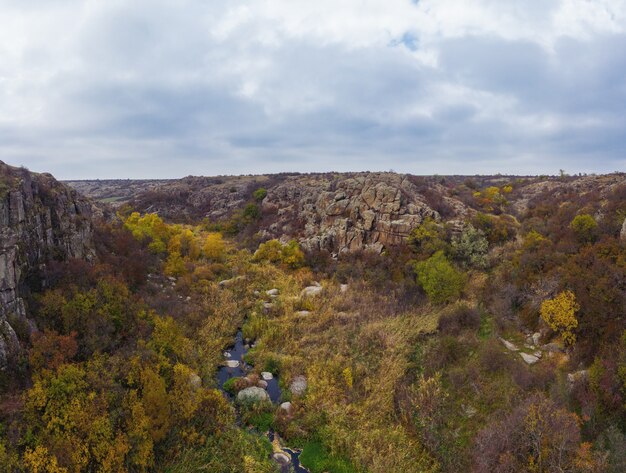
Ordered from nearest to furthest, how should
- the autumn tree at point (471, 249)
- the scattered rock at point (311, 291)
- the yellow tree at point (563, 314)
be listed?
the yellow tree at point (563, 314) < the scattered rock at point (311, 291) < the autumn tree at point (471, 249)

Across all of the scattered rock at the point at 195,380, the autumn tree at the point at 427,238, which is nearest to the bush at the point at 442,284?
the autumn tree at the point at 427,238

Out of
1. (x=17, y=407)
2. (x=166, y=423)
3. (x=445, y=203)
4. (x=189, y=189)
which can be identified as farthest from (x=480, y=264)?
(x=189, y=189)

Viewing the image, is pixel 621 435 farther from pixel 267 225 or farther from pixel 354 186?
pixel 267 225

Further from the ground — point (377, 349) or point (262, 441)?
point (377, 349)

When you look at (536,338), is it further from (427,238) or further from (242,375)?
(242,375)

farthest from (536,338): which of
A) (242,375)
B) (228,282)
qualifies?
(228,282)

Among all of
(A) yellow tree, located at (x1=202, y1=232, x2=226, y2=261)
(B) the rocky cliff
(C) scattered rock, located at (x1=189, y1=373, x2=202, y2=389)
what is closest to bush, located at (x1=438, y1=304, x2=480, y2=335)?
(C) scattered rock, located at (x1=189, y1=373, x2=202, y2=389)

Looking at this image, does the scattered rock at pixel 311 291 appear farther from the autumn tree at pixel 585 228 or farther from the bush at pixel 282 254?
the autumn tree at pixel 585 228
